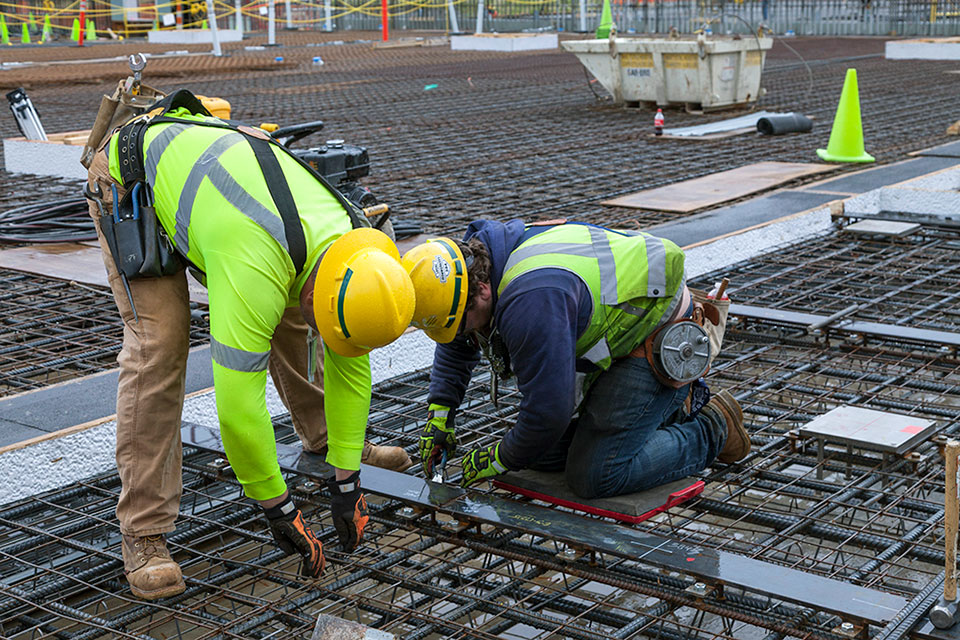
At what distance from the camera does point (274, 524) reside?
8.89 ft

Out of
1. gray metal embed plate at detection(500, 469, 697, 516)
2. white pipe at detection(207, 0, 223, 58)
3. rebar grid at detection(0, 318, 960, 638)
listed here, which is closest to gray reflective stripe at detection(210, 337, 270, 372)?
rebar grid at detection(0, 318, 960, 638)

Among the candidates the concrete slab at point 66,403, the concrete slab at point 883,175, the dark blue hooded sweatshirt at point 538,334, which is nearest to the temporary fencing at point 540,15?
the concrete slab at point 883,175

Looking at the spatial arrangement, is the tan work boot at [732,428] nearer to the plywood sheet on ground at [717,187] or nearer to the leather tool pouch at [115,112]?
the leather tool pouch at [115,112]

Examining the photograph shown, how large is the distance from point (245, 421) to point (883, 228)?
507cm

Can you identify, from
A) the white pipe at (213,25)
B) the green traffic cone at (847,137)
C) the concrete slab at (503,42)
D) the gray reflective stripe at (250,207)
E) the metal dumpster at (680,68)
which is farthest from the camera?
the concrete slab at (503,42)

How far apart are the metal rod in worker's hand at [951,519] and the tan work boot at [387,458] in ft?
5.67

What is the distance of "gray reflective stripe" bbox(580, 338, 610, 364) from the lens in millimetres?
3150

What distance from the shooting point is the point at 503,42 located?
2348 cm

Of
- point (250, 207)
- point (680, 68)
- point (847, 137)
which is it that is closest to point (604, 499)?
point (250, 207)

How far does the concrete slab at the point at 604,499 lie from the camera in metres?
3.20

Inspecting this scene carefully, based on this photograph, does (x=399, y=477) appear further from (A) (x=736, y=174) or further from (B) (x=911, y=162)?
(B) (x=911, y=162)

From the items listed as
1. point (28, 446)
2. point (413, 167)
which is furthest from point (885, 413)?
point (413, 167)

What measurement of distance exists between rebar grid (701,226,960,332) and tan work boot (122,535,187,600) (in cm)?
333

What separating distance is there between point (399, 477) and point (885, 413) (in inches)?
65.8
